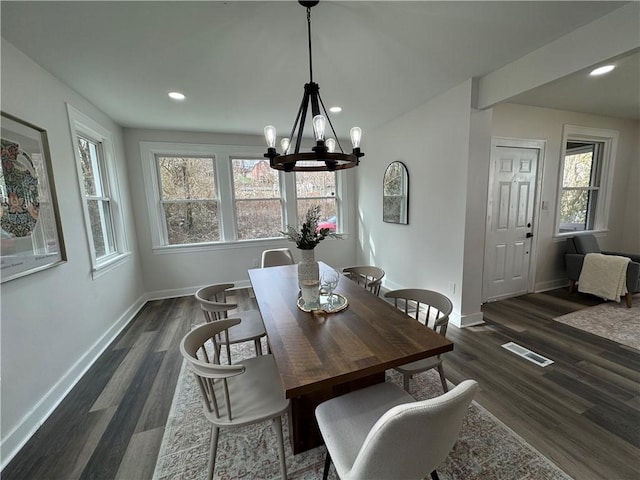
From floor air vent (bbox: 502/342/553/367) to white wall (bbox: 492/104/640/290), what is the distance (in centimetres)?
196

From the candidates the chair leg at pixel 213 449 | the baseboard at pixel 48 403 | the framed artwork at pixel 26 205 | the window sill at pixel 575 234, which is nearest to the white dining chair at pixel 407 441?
the chair leg at pixel 213 449

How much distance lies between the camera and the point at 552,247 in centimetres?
391

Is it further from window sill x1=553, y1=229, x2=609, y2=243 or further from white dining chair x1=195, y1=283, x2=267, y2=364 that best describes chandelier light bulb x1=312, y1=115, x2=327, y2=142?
window sill x1=553, y1=229, x2=609, y2=243

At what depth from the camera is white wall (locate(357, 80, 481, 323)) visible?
2754 millimetres

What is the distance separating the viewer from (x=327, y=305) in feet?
5.85

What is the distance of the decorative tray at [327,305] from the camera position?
5.60 ft

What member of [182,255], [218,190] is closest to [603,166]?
[218,190]

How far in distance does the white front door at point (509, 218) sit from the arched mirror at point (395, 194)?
3.36ft

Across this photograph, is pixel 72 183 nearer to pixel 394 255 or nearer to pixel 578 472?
pixel 394 255

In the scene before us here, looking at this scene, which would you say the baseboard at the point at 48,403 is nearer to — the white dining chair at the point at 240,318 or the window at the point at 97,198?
the window at the point at 97,198

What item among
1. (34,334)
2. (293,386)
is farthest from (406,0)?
(34,334)

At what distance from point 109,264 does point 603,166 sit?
691 centimetres

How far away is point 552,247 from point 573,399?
9.27ft

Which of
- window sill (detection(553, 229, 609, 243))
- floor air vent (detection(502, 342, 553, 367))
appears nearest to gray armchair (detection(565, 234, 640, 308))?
window sill (detection(553, 229, 609, 243))
